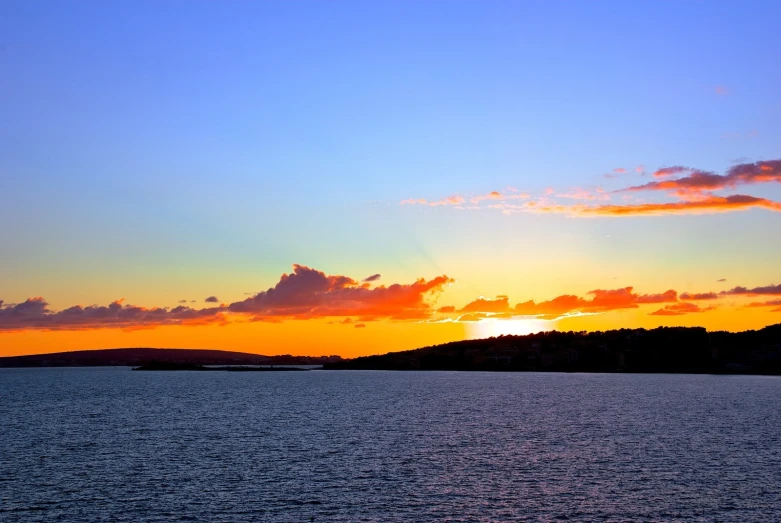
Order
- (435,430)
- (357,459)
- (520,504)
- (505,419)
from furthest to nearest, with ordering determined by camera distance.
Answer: (505,419)
(435,430)
(357,459)
(520,504)

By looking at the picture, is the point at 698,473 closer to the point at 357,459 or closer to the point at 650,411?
the point at 357,459

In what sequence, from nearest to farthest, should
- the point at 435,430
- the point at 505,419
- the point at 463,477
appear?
the point at 463,477 < the point at 435,430 < the point at 505,419

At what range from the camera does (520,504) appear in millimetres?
50594

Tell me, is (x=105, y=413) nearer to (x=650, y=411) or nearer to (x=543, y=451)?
(x=543, y=451)

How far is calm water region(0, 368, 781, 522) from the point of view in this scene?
49188 mm

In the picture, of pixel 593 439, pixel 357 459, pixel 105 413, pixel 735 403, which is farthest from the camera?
pixel 735 403

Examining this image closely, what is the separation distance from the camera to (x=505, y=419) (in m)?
111

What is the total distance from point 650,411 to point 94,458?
304ft

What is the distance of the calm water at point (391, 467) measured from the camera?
4919 cm

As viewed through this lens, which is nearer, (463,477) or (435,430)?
(463,477)

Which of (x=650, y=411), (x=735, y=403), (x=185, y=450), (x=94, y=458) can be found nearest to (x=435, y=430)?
(x=185, y=450)

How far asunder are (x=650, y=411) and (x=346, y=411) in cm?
5254

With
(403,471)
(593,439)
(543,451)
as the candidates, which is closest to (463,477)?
(403,471)

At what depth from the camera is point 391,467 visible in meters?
65.0
